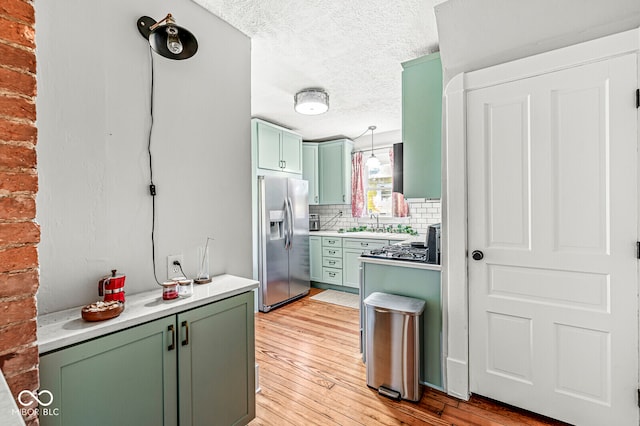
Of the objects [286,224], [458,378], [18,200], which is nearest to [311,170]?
[286,224]

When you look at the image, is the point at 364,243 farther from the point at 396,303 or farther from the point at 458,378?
the point at 458,378

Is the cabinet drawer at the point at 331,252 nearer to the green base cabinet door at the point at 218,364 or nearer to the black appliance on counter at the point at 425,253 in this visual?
the black appliance on counter at the point at 425,253

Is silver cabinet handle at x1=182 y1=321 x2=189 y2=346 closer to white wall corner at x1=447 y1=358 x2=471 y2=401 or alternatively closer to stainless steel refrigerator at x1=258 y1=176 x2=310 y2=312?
white wall corner at x1=447 y1=358 x2=471 y2=401

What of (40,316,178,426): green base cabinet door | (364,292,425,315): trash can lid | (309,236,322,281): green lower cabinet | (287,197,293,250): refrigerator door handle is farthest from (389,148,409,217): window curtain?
(40,316,178,426): green base cabinet door

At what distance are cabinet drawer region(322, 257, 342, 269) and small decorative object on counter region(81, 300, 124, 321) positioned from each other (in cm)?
352

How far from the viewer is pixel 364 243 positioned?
432cm

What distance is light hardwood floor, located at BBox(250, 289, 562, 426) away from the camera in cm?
180

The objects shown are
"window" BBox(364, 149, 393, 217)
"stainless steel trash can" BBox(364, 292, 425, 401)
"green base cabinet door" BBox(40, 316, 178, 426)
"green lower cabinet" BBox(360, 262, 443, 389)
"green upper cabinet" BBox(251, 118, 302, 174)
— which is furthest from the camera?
"window" BBox(364, 149, 393, 217)

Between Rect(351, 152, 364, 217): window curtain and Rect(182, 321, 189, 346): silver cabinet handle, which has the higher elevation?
Rect(351, 152, 364, 217): window curtain

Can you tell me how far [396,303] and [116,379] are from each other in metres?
1.65

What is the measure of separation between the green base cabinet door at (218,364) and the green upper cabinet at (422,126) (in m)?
1.49

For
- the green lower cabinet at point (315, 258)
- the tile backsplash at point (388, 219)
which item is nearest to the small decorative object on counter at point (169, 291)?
the tile backsplash at point (388, 219)

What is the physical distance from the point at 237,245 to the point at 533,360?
2044 mm

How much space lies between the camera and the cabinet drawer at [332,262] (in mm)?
4547
